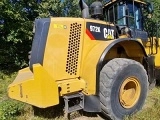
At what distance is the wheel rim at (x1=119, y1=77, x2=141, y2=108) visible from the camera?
16.7 feet

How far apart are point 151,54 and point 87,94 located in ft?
8.56

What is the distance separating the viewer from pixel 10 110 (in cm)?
513

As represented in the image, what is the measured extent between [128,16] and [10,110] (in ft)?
10.7

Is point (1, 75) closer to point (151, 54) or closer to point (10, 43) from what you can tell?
point (10, 43)

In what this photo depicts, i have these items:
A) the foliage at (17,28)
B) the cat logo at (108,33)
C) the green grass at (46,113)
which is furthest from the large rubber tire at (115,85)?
the foliage at (17,28)

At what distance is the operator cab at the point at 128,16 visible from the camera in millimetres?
6102

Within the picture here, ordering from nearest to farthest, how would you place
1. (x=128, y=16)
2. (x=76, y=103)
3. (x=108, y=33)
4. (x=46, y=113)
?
(x=76, y=103)
(x=46, y=113)
(x=108, y=33)
(x=128, y=16)

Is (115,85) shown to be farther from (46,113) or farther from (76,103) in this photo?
(46,113)

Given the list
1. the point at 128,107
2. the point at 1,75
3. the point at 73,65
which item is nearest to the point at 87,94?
the point at 73,65

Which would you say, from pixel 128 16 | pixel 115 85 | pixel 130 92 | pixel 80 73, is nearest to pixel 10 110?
pixel 80 73

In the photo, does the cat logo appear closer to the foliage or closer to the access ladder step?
the access ladder step

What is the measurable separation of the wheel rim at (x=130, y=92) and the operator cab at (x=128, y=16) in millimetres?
1237

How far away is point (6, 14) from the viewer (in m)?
10.2

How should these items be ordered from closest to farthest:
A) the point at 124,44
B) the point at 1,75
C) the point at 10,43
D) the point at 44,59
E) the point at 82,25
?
1. the point at 44,59
2. the point at 82,25
3. the point at 124,44
4. the point at 1,75
5. the point at 10,43
